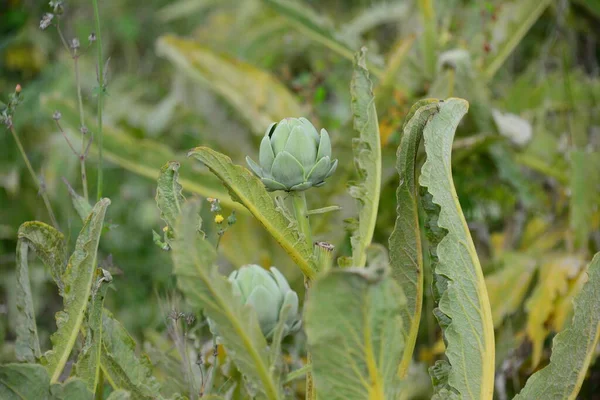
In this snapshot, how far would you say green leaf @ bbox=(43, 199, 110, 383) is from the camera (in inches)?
21.4

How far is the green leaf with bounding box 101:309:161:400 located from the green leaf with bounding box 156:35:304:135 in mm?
788

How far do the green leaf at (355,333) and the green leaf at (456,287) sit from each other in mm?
93

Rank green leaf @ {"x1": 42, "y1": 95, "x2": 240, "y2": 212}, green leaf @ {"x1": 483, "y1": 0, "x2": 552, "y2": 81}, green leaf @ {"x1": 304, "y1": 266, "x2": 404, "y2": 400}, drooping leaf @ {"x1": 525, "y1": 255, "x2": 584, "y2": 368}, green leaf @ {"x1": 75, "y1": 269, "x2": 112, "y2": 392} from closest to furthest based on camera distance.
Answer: green leaf @ {"x1": 304, "y1": 266, "x2": 404, "y2": 400}, green leaf @ {"x1": 75, "y1": 269, "x2": 112, "y2": 392}, drooping leaf @ {"x1": 525, "y1": 255, "x2": 584, "y2": 368}, green leaf @ {"x1": 42, "y1": 95, "x2": 240, "y2": 212}, green leaf @ {"x1": 483, "y1": 0, "x2": 552, "y2": 81}

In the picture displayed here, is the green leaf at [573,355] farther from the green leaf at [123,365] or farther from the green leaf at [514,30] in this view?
the green leaf at [514,30]

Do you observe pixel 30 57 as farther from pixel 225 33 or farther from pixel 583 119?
pixel 583 119

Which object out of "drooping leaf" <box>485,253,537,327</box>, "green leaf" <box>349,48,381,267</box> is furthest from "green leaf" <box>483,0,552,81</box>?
"green leaf" <box>349,48,381,267</box>

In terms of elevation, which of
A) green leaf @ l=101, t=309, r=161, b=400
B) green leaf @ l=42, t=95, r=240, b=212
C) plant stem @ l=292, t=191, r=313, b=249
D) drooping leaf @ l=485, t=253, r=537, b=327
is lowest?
drooping leaf @ l=485, t=253, r=537, b=327

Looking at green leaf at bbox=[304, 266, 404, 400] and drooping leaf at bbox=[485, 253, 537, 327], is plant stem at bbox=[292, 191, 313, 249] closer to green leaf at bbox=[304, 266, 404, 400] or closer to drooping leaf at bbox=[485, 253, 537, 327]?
green leaf at bbox=[304, 266, 404, 400]

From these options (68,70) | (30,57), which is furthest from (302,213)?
(30,57)

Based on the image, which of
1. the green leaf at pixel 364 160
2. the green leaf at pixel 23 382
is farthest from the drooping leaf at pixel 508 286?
the green leaf at pixel 23 382

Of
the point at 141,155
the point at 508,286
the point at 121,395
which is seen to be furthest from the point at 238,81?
the point at 121,395

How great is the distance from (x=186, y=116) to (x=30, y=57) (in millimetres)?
660

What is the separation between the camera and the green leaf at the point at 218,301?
17.1 inches

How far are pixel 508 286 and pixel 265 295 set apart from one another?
645mm
